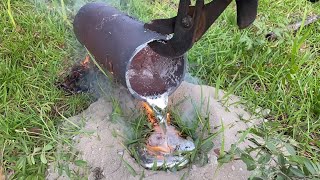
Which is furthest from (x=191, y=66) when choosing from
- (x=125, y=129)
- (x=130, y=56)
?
(x=130, y=56)

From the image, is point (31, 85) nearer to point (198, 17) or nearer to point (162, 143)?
point (162, 143)

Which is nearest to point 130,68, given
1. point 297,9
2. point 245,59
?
point 245,59

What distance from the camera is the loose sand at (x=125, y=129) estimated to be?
Answer: 7.70 feet

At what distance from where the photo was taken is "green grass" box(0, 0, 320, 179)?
8.69ft

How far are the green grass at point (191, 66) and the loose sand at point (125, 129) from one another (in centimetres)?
13

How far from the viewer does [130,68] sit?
7.93 ft

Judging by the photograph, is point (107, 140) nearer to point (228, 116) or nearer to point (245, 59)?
point (228, 116)

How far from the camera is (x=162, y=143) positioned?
2496 millimetres

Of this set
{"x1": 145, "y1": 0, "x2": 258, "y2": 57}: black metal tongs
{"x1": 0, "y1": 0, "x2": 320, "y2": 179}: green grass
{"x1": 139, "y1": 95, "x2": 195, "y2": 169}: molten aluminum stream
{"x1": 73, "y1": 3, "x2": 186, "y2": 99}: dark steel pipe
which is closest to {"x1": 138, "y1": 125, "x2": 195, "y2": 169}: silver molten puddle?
{"x1": 139, "y1": 95, "x2": 195, "y2": 169}: molten aluminum stream

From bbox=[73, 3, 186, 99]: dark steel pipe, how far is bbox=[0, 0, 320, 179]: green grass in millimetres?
445

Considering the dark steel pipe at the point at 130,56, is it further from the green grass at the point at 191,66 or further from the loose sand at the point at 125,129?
the green grass at the point at 191,66

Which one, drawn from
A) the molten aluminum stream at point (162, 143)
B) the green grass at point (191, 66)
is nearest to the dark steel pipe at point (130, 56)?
the molten aluminum stream at point (162, 143)

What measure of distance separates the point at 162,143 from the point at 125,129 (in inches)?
9.2

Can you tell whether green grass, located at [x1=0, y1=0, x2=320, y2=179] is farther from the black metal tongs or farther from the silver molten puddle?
the black metal tongs
